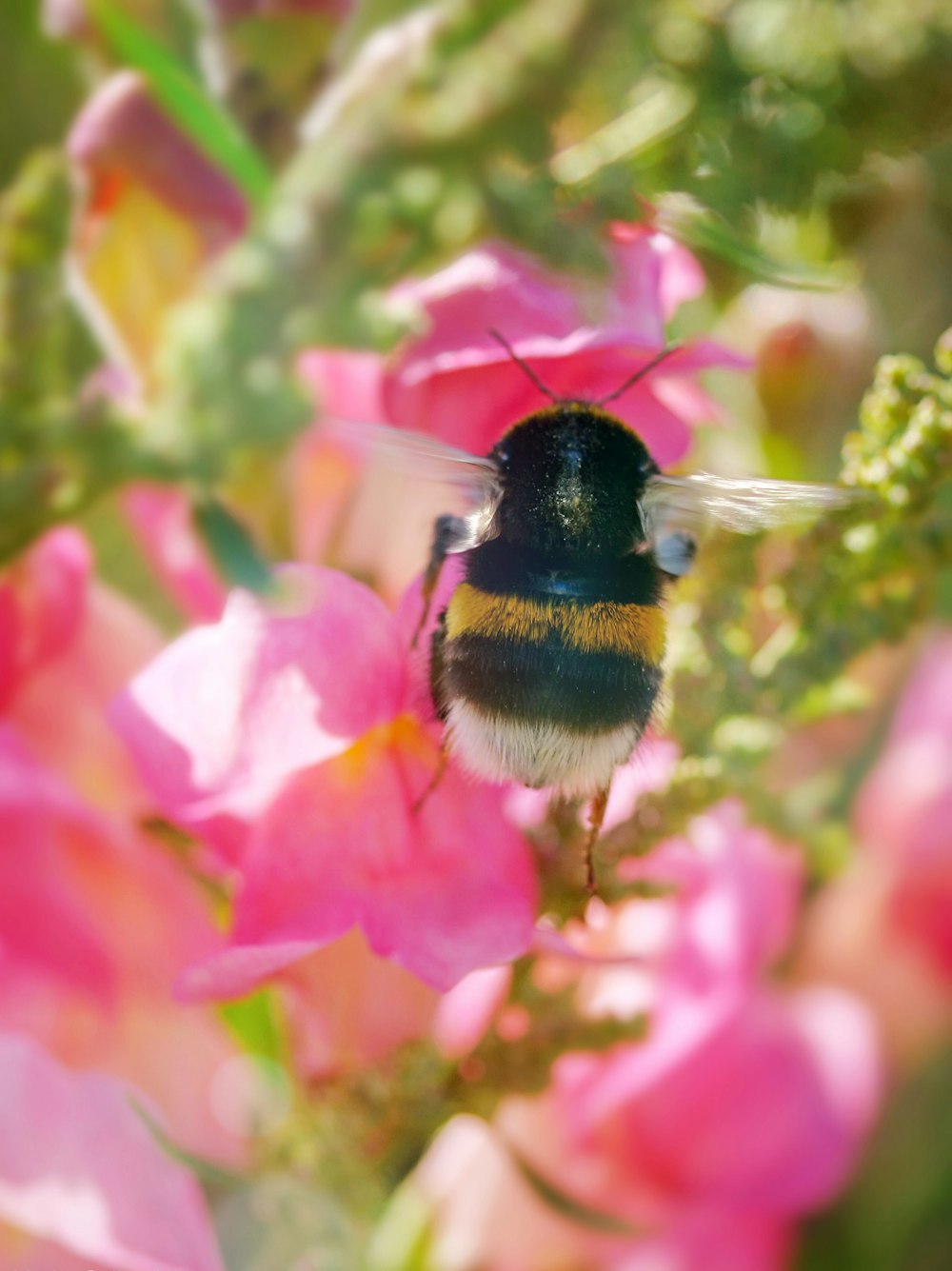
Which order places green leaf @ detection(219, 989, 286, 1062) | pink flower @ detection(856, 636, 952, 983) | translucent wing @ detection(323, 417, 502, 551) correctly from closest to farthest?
translucent wing @ detection(323, 417, 502, 551), green leaf @ detection(219, 989, 286, 1062), pink flower @ detection(856, 636, 952, 983)

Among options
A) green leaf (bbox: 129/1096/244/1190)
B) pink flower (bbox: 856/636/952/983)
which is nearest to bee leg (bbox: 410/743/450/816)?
green leaf (bbox: 129/1096/244/1190)

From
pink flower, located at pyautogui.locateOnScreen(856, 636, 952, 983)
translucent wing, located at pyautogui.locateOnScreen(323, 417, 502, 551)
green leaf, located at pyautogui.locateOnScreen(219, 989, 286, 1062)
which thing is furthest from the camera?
pink flower, located at pyautogui.locateOnScreen(856, 636, 952, 983)

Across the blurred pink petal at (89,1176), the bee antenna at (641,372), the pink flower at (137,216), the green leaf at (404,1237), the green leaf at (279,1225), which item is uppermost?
the pink flower at (137,216)

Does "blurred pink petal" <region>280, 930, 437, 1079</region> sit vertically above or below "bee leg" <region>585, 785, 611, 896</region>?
below

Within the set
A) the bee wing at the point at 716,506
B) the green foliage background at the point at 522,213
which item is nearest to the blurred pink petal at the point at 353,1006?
the green foliage background at the point at 522,213

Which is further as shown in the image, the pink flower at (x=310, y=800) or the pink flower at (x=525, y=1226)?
the pink flower at (x=525, y=1226)

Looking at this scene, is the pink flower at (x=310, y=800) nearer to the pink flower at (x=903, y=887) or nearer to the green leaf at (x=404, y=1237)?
the green leaf at (x=404, y=1237)

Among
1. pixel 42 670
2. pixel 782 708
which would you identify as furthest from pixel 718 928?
pixel 42 670

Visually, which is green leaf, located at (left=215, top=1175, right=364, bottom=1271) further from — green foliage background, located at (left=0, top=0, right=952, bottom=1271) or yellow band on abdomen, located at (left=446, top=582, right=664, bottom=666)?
yellow band on abdomen, located at (left=446, top=582, right=664, bottom=666)
